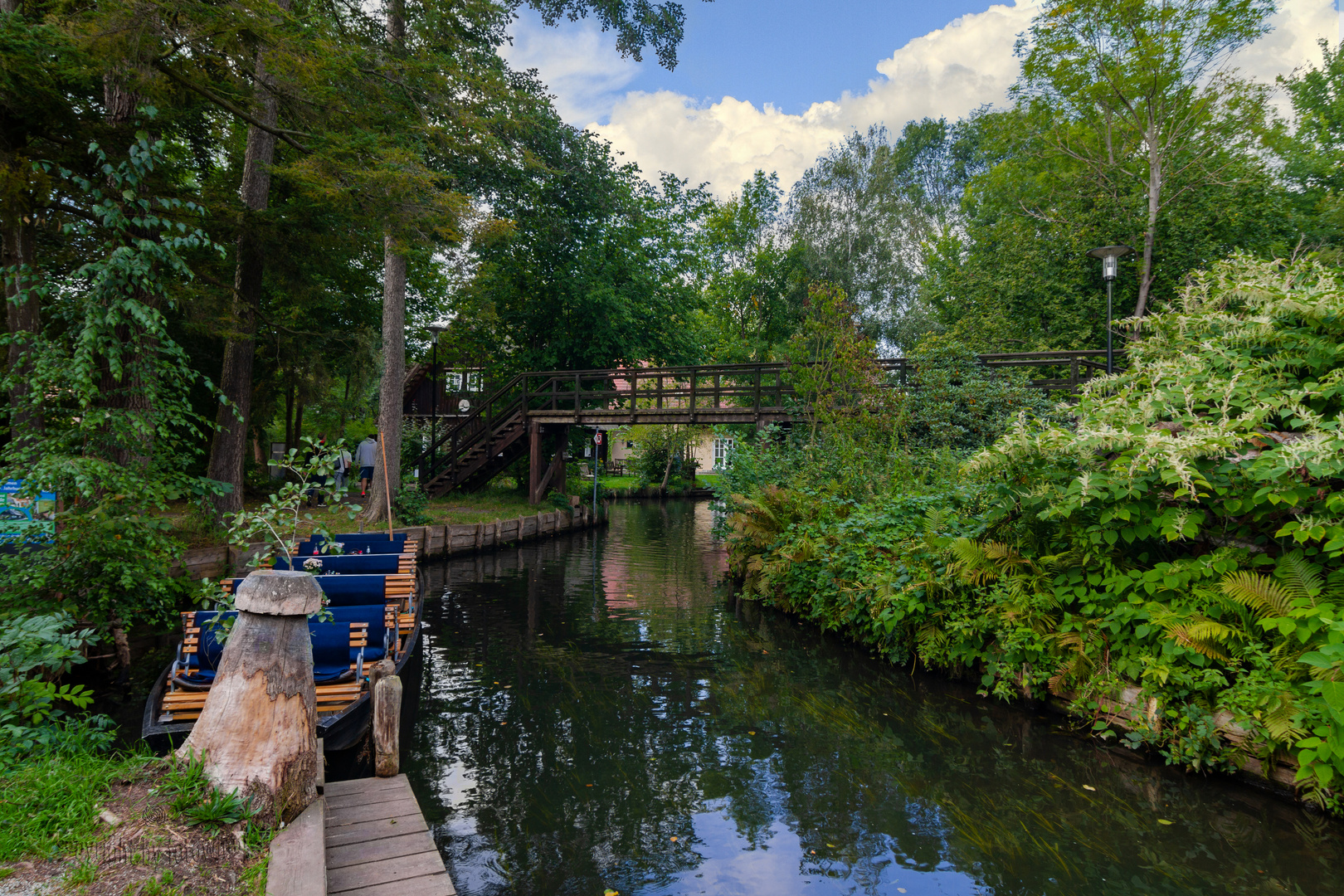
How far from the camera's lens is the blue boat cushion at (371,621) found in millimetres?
6500

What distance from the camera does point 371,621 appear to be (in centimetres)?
656

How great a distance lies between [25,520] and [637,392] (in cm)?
1446

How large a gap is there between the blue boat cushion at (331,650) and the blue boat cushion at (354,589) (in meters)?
1.56

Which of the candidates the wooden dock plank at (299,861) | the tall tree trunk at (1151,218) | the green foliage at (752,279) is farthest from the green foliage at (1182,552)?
the green foliage at (752,279)

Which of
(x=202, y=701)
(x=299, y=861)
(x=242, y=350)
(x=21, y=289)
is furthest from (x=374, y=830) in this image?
(x=242, y=350)

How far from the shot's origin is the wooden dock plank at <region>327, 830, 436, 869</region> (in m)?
3.39

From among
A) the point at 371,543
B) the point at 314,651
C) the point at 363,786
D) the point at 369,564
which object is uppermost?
the point at 371,543

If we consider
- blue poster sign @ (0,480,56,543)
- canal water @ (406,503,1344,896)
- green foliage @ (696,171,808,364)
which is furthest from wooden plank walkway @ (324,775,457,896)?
green foliage @ (696,171,808,364)

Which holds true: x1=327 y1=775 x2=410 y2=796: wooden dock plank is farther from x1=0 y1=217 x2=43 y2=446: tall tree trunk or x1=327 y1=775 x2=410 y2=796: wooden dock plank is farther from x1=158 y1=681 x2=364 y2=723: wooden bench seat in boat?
x1=0 y1=217 x2=43 y2=446: tall tree trunk

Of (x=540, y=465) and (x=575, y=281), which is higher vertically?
(x=575, y=281)

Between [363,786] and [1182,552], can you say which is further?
[1182,552]

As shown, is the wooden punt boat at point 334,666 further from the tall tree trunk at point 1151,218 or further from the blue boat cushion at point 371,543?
the tall tree trunk at point 1151,218

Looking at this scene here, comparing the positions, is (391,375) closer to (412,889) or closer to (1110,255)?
(412,889)

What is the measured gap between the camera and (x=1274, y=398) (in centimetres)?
573
